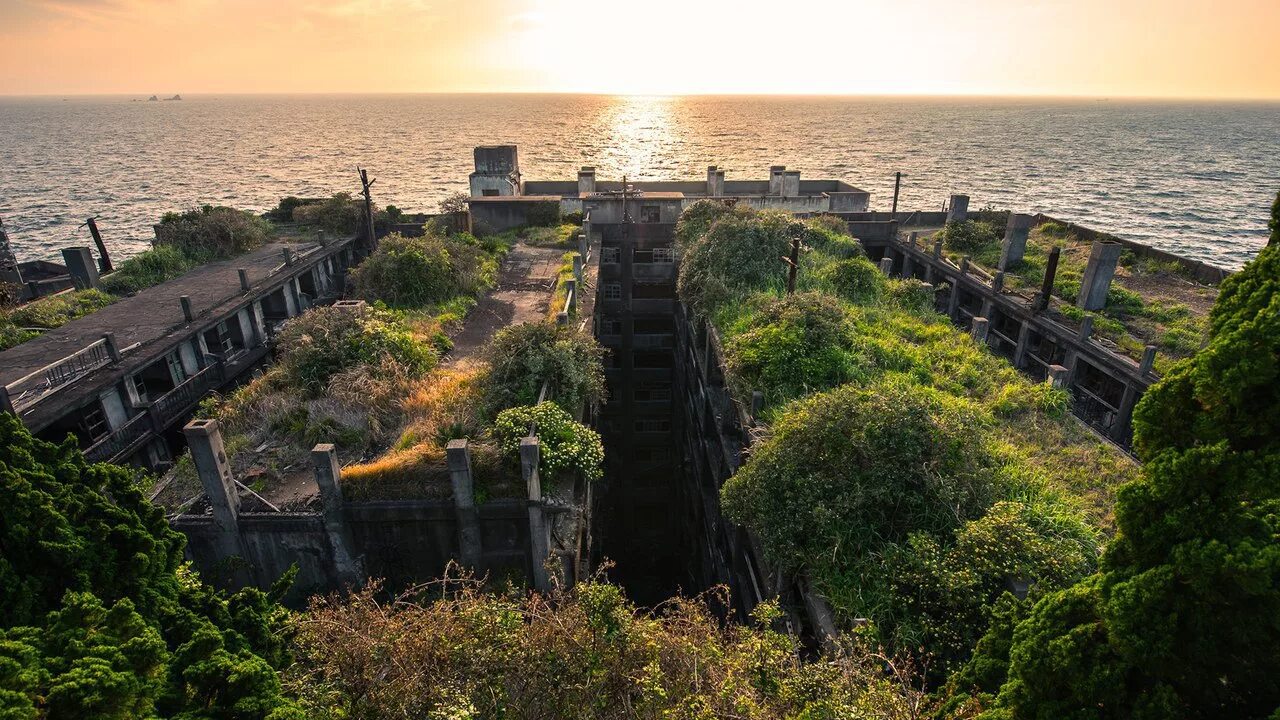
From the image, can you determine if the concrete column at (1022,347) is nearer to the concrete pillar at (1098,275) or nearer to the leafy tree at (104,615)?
the concrete pillar at (1098,275)

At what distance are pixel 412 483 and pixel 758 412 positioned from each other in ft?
29.0

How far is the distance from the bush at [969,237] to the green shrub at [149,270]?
43.8 meters

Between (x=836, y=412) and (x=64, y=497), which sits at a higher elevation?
(x=64, y=497)

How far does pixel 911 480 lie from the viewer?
11.5 metres

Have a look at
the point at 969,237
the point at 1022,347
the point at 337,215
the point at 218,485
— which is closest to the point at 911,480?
the point at 218,485

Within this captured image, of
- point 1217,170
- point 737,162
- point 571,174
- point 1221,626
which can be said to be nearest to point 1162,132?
point 1217,170

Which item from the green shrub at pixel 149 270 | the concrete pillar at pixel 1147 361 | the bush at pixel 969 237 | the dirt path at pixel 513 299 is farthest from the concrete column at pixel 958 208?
the green shrub at pixel 149 270

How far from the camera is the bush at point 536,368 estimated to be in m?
16.3

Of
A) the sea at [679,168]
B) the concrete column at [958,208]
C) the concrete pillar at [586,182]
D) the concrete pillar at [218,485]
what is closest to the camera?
the concrete pillar at [218,485]

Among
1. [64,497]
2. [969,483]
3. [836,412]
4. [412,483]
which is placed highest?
[64,497]

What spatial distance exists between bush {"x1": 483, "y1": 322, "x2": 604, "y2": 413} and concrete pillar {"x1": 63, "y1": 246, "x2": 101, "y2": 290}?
25.4 meters

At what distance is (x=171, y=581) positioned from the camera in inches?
324

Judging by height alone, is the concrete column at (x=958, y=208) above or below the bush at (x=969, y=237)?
above

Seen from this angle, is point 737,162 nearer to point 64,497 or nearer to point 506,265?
point 506,265
